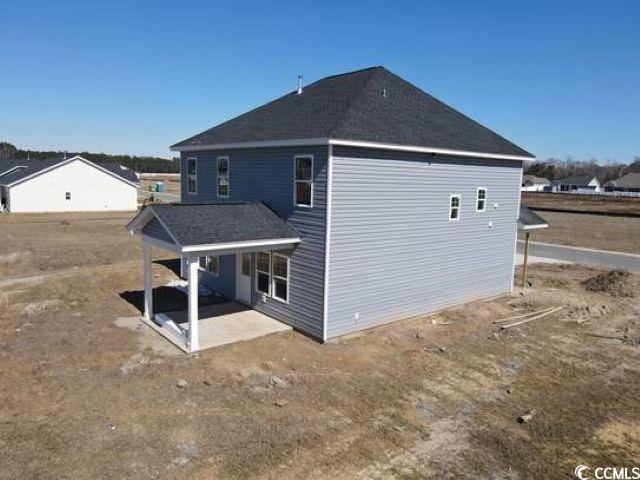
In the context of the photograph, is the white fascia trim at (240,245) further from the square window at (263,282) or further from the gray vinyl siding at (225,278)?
the gray vinyl siding at (225,278)

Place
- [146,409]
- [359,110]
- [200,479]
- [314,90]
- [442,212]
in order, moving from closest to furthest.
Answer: [200,479] < [146,409] < [359,110] < [442,212] < [314,90]

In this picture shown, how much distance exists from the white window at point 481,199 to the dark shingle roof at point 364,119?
1368mm

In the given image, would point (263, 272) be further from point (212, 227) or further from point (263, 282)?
point (212, 227)

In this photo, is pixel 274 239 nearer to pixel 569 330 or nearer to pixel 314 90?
pixel 314 90

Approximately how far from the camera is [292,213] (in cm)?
1338

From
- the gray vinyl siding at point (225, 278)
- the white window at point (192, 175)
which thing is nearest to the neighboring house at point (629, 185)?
the white window at point (192, 175)

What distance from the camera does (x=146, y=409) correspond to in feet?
28.7

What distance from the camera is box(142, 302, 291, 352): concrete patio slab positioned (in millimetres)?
12273

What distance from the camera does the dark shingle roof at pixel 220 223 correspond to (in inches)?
456

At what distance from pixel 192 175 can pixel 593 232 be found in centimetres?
3385

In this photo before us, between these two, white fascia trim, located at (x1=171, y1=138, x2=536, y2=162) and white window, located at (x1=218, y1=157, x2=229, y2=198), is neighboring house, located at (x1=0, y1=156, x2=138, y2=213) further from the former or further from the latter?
white window, located at (x1=218, y1=157, x2=229, y2=198)

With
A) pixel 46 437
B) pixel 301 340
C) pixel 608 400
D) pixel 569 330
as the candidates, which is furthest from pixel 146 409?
pixel 569 330

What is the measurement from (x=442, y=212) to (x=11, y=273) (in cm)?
1782

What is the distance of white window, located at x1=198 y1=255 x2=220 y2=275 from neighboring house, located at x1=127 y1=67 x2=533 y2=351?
0.24 ft
